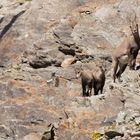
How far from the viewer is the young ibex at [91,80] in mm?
22109

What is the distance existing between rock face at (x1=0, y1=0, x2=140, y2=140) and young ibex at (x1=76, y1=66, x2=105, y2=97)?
35cm

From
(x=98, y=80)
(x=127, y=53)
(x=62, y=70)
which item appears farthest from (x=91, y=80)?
(x=62, y=70)

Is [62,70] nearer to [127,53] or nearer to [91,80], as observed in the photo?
[91,80]

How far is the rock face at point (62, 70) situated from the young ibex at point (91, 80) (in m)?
0.35

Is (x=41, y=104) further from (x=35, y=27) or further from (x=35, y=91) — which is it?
(x=35, y=27)

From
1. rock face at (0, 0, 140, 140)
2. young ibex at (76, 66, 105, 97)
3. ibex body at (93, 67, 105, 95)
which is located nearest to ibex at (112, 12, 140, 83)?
rock face at (0, 0, 140, 140)

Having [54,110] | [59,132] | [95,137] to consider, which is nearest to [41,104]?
[54,110]

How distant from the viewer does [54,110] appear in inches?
838

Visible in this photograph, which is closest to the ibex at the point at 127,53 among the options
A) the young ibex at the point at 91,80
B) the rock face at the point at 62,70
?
the rock face at the point at 62,70

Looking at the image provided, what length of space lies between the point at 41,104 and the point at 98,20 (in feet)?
21.1

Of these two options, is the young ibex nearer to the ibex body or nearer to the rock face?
the ibex body

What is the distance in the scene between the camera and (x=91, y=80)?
2227 centimetres

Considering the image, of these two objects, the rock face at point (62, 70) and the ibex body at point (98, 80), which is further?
the ibex body at point (98, 80)

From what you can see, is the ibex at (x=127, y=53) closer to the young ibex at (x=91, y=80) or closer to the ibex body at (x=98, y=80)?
the ibex body at (x=98, y=80)
